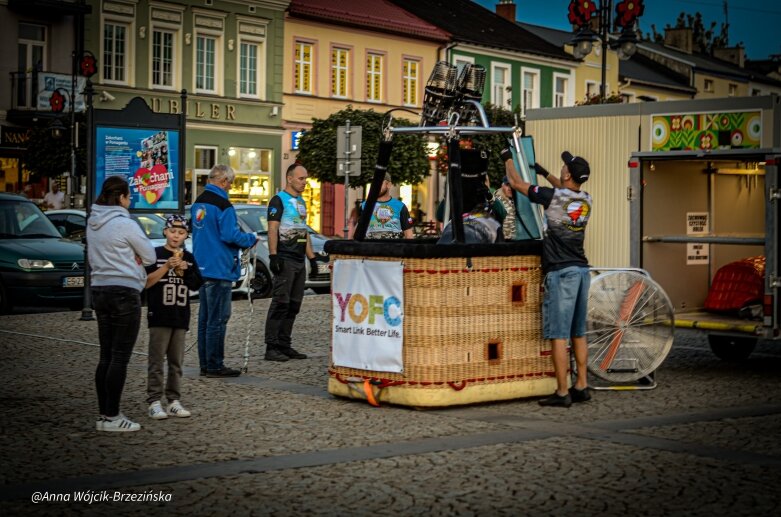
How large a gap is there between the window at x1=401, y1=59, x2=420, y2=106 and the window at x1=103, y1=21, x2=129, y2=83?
42.2 feet

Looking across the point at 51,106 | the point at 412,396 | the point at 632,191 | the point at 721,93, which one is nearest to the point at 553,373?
the point at 412,396

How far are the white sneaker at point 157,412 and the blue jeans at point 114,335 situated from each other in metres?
0.57

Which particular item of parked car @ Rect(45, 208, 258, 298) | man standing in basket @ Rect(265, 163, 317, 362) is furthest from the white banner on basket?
parked car @ Rect(45, 208, 258, 298)

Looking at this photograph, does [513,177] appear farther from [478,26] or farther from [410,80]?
[478,26]

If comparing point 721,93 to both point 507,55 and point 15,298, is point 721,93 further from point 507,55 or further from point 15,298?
point 15,298

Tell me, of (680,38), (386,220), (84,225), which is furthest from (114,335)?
(680,38)

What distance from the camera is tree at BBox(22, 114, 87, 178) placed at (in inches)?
1441

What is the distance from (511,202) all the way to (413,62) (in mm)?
40928

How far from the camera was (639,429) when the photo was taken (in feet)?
31.3

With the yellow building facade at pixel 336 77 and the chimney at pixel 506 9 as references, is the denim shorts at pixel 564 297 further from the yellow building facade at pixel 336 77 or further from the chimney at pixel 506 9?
the chimney at pixel 506 9

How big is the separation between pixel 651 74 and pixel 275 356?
55732mm

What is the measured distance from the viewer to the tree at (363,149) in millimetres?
42906

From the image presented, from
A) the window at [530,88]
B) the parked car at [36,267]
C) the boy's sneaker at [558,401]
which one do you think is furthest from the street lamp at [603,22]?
the window at [530,88]

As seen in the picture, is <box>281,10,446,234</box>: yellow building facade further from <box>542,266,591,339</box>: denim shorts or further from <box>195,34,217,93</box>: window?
<box>542,266,591,339</box>: denim shorts
